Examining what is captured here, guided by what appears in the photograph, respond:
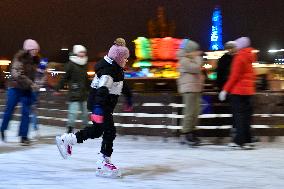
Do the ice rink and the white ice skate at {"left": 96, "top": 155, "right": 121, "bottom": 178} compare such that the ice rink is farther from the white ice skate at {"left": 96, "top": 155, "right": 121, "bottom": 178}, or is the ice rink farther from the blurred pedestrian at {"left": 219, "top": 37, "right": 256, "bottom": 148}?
the blurred pedestrian at {"left": 219, "top": 37, "right": 256, "bottom": 148}

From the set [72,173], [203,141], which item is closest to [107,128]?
[72,173]

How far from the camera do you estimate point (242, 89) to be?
24.5 ft

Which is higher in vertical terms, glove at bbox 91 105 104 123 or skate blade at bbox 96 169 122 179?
glove at bbox 91 105 104 123

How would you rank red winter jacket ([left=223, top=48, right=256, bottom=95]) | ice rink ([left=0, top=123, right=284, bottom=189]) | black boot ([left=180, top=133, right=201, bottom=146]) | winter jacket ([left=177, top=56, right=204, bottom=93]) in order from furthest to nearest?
1. black boot ([left=180, top=133, right=201, bottom=146])
2. winter jacket ([left=177, top=56, right=204, bottom=93])
3. red winter jacket ([left=223, top=48, right=256, bottom=95])
4. ice rink ([left=0, top=123, right=284, bottom=189])

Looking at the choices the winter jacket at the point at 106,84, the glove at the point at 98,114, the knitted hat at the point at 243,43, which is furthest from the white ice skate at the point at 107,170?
the knitted hat at the point at 243,43

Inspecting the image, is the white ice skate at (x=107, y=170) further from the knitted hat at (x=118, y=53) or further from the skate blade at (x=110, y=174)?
the knitted hat at (x=118, y=53)

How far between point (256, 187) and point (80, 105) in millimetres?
4750

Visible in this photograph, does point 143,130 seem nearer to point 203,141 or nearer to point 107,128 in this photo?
point 203,141

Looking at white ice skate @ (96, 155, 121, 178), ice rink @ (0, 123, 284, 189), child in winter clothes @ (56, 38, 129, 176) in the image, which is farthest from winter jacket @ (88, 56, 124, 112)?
ice rink @ (0, 123, 284, 189)

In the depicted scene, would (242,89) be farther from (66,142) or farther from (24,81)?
(24,81)

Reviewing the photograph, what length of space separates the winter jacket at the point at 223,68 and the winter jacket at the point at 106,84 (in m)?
3.02

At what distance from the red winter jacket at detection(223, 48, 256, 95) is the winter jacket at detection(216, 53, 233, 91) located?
0.68 m

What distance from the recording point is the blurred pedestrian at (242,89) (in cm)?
741

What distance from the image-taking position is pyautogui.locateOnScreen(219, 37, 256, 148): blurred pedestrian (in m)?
7.41
